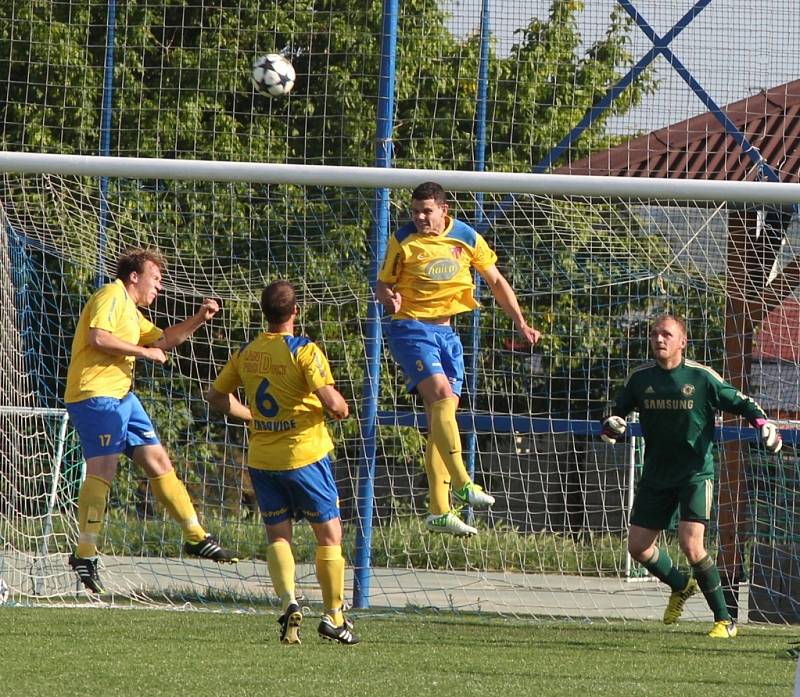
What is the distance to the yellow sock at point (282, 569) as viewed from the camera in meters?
7.27

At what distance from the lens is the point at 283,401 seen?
708cm

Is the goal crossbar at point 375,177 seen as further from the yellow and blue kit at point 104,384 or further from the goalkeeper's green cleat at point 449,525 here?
the goalkeeper's green cleat at point 449,525

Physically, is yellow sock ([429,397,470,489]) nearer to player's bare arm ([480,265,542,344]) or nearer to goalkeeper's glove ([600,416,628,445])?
player's bare arm ([480,265,542,344])

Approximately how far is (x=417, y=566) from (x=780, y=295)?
162 inches

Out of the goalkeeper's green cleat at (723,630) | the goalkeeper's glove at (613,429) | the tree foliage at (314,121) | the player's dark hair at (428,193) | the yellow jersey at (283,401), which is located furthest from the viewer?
the tree foliage at (314,121)

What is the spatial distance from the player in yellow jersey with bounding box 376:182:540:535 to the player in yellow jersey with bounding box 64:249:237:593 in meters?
1.13

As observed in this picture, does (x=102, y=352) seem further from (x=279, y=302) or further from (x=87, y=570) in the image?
(x=279, y=302)

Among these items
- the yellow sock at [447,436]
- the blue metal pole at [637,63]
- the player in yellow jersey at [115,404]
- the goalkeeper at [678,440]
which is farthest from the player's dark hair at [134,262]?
the blue metal pole at [637,63]

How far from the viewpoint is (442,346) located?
7816mm

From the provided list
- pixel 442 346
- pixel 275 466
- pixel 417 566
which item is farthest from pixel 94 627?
pixel 417 566

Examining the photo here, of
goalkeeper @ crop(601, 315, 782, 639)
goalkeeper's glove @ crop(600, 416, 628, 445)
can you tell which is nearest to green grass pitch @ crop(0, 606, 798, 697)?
goalkeeper @ crop(601, 315, 782, 639)

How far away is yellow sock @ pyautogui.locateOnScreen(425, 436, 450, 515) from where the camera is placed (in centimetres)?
773

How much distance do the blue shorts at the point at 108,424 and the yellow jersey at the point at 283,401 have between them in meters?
1.22

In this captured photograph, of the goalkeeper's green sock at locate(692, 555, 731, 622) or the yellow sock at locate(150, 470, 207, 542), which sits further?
the goalkeeper's green sock at locate(692, 555, 731, 622)
